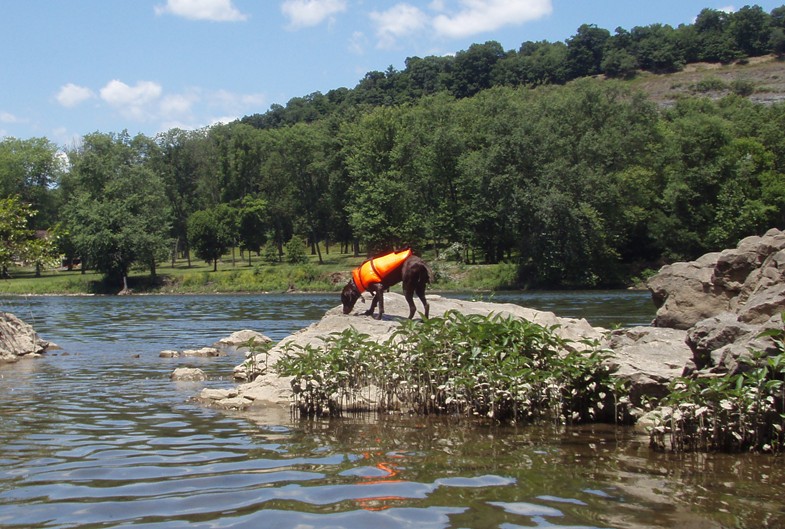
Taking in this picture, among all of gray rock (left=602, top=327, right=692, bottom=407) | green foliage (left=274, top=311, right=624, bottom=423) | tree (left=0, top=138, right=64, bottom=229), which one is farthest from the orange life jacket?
tree (left=0, top=138, right=64, bottom=229)

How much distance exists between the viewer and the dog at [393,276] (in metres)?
18.0

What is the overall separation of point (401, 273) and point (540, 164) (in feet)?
185

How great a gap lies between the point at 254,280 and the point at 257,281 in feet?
1.61

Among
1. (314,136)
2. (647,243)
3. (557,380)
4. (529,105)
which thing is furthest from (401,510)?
(314,136)

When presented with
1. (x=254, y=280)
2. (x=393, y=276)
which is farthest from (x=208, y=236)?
(x=393, y=276)

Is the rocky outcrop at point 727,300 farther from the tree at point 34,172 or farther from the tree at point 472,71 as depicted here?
the tree at point 472,71

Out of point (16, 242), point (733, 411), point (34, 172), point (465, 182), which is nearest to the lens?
point (733, 411)

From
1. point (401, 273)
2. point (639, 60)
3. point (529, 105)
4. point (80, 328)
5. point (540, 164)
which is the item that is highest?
point (639, 60)

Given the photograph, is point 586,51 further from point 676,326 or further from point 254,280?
point 676,326

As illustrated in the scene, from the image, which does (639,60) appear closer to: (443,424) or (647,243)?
(647,243)

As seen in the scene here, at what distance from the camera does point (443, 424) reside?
11406 mm

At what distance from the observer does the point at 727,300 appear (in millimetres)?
17672

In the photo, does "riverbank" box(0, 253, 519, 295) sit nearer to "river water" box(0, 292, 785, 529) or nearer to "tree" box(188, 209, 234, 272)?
"tree" box(188, 209, 234, 272)

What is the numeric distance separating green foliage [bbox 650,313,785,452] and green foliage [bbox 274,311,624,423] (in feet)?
5.64
